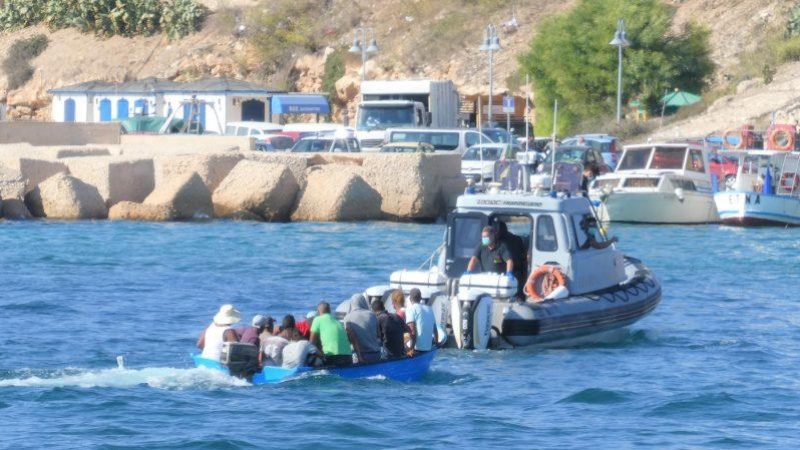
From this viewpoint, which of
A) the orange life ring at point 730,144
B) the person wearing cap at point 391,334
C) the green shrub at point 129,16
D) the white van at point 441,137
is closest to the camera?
the person wearing cap at point 391,334

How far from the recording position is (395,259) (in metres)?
26.6

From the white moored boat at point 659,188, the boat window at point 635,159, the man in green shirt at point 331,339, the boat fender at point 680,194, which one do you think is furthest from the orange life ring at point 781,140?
the man in green shirt at point 331,339

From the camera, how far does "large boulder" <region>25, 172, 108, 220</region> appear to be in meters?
32.2

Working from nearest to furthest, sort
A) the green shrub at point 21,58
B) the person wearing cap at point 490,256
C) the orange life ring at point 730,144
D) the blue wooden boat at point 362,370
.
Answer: the blue wooden boat at point 362,370 < the person wearing cap at point 490,256 < the orange life ring at point 730,144 < the green shrub at point 21,58

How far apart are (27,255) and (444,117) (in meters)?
20.7

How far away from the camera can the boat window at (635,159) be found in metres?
35.9

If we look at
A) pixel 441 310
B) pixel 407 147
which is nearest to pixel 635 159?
pixel 407 147

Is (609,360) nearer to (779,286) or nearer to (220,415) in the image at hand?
(220,415)

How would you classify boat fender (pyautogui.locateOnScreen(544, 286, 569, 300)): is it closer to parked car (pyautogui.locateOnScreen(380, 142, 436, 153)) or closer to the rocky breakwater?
the rocky breakwater

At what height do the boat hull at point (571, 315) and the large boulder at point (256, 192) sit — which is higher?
the large boulder at point (256, 192)

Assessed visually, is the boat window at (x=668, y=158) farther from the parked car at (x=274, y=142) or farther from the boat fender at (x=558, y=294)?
the boat fender at (x=558, y=294)

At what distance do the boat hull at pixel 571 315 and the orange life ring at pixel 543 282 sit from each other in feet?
0.75

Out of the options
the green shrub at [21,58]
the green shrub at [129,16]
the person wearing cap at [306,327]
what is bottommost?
the person wearing cap at [306,327]

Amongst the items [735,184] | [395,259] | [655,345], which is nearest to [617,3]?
[735,184]
